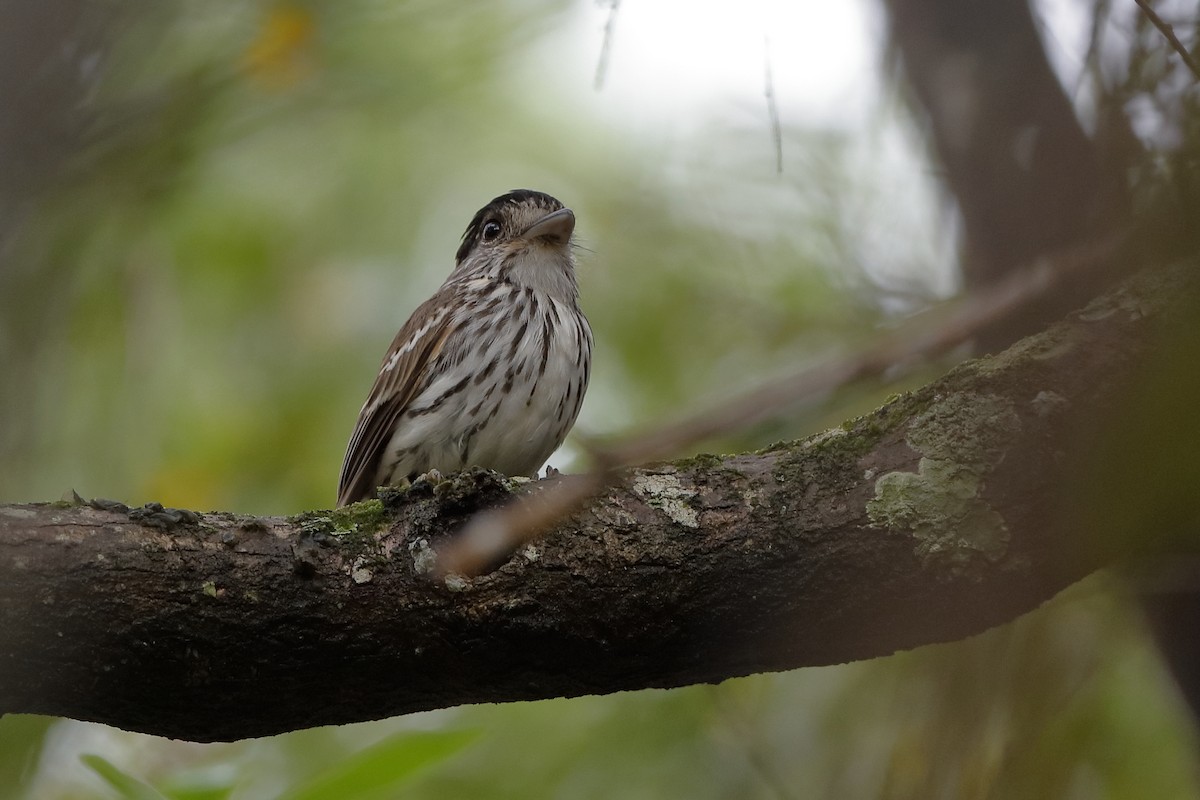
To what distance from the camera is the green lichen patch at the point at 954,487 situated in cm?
262

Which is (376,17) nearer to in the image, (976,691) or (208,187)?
(208,187)

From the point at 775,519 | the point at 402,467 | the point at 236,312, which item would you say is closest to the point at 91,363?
the point at 236,312

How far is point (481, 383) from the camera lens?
14.0 feet

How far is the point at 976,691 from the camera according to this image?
11.1ft

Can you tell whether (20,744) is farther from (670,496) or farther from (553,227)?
(553,227)

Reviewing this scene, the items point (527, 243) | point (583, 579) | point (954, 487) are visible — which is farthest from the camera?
point (527, 243)

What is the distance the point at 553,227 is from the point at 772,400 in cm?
392

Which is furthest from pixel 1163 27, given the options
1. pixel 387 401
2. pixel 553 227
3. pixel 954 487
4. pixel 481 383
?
pixel 553 227

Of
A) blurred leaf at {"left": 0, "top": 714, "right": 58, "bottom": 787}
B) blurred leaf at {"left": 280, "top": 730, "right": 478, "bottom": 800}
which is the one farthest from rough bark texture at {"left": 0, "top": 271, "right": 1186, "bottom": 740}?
blurred leaf at {"left": 0, "top": 714, "right": 58, "bottom": 787}

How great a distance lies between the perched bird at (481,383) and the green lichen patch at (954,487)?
1.72 metres

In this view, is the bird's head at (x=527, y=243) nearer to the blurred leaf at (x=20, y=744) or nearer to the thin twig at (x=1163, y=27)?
the blurred leaf at (x=20, y=744)

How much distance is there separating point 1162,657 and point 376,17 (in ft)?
10.6

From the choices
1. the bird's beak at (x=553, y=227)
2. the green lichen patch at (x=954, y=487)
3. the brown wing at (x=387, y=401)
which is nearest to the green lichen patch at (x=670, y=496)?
the green lichen patch at (x=954, y=487)

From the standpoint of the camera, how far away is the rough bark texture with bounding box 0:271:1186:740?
2572 millimetres
